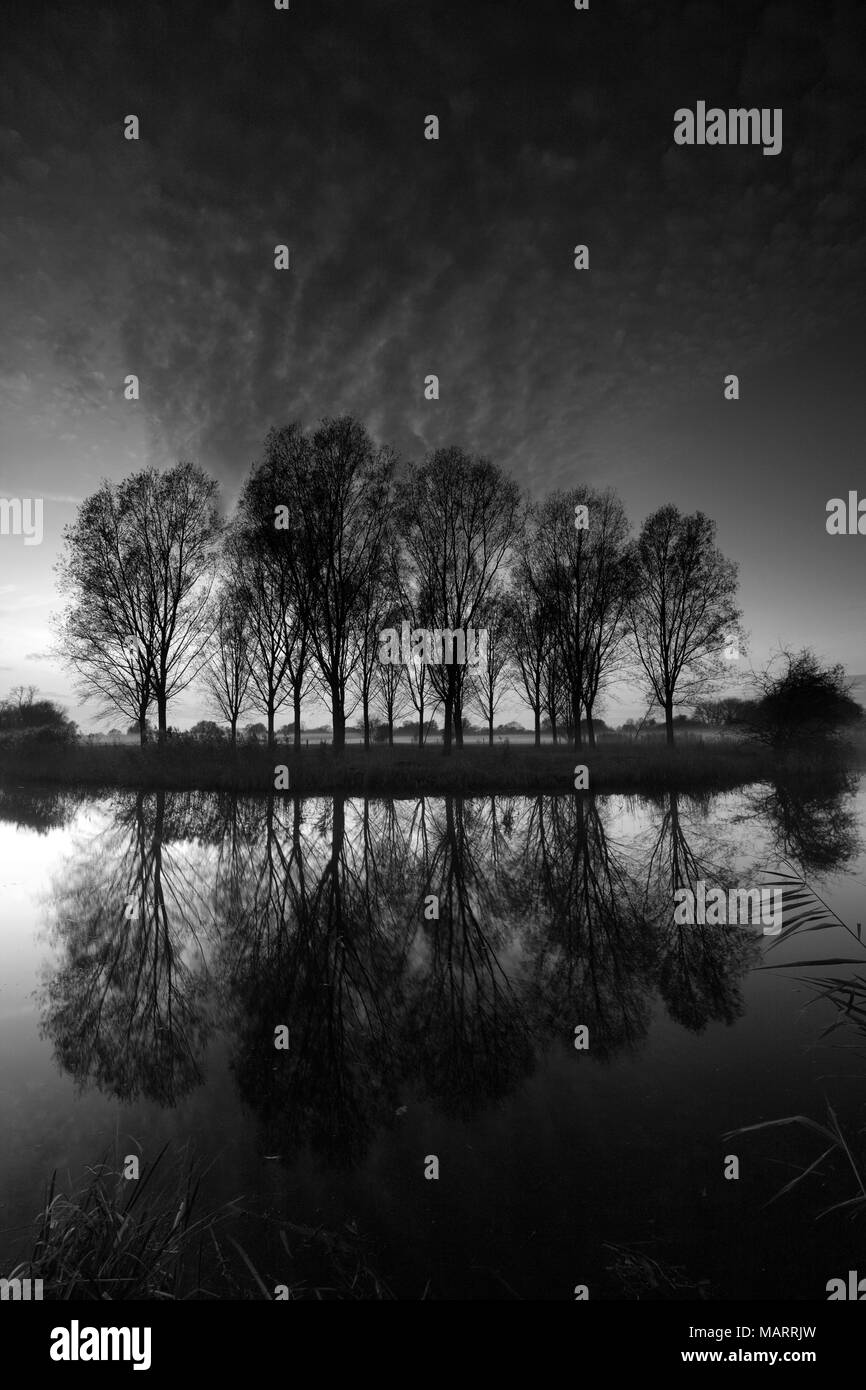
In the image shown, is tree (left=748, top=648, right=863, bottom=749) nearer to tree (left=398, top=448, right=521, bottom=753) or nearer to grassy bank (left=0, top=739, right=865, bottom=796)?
grassy bank (left=0, top=739, right=865, bottom=796)

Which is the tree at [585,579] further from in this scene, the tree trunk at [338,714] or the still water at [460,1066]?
the still water at [460,1066]

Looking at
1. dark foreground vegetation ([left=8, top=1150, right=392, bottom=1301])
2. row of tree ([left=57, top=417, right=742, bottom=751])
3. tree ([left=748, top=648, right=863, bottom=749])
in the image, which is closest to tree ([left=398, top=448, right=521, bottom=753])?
row of tree ([left=57, top=417, right=742, bottom=751])

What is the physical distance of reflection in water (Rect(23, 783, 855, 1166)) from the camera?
341cm

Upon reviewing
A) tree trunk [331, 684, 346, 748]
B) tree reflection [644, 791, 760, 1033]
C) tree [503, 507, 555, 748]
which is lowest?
tree reflection [644, 791, 760, 1033]

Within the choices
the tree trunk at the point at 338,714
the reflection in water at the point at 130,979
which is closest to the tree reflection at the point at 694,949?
the reflection in water at the point at 130,979

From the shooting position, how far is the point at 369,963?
5.18 m

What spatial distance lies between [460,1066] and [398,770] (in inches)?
675

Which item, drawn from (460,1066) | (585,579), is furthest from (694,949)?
(585,579)

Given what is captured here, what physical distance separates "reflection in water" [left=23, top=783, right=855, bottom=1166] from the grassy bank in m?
9.07

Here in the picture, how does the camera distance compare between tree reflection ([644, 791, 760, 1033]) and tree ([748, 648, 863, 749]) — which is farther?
tree ([748, 648, 863, 749])

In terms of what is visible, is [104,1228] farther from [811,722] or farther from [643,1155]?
[811,722]

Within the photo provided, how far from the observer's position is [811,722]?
82.1ft

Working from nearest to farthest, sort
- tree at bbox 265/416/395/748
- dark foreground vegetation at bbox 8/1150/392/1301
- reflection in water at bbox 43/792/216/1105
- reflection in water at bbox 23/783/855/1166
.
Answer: dark foreground vegetation at bbox 8/1150/392/1301, reflection in water at bbox 23/783/855/1166, reflection in water at bbox 43/792/216/1105, tree at bbox 265/416/395/748
